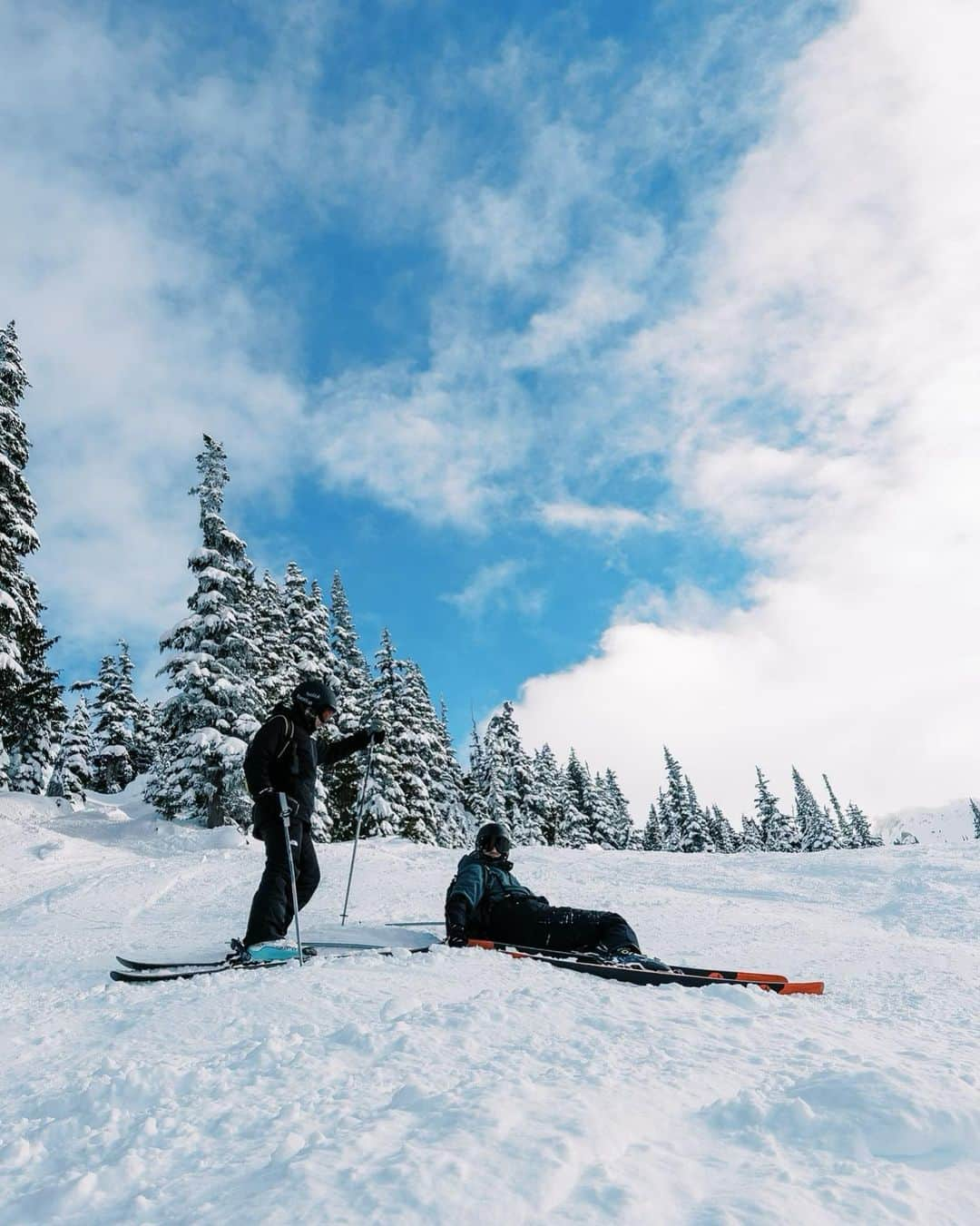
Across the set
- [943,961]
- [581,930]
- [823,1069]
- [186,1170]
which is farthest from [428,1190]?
[943,961]

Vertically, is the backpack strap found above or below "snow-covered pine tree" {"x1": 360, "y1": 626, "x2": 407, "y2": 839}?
below

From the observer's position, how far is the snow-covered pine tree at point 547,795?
1743 inches

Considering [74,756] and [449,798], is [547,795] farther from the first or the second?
[74,756]

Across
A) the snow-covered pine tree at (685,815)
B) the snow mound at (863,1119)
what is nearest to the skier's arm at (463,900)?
the snow mound at (863,1119)

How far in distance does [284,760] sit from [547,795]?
4360cm

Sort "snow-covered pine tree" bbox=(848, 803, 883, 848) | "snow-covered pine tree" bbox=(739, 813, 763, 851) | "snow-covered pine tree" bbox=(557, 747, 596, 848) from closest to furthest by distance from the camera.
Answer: "snow-covered pine tree" bbox=(557, 747, 596, 848) → "snow-covered pine tree" bbox=(739, 813, 763, 851) → "snow-covered pine tree" bbox=(848, 803, 883, 848)

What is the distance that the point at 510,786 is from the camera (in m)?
42.3

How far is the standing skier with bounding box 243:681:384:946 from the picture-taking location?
220 inches

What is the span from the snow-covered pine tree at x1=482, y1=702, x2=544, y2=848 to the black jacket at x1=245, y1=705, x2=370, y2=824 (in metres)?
34.9

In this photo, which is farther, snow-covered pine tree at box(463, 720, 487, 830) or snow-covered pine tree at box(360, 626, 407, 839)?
snow-covered pine tree at box(463, 720, 487, 830)

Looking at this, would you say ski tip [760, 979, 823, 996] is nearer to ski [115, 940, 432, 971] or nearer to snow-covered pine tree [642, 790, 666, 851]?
ski [115, 940, 432, 971]

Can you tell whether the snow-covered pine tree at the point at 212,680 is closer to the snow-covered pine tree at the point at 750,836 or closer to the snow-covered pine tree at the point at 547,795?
the snow-covered pine tree at the point at 547,795

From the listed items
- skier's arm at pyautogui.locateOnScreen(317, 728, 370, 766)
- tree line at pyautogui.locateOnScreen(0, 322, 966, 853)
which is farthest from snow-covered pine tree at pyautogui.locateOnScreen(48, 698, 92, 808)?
skier's arm at pyautogui.locateOnScreen(317, 728, 370, 766)

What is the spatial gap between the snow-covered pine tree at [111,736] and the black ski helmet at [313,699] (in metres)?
45.3
